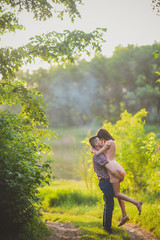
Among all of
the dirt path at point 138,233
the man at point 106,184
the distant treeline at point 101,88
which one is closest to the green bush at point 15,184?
the man at point 106,184

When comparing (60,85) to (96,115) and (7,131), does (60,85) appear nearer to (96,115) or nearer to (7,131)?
(96,115)

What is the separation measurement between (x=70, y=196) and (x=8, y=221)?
5.20 meters

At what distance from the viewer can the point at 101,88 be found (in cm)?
4488

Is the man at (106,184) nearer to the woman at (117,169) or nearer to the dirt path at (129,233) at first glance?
the woman at (117,169)

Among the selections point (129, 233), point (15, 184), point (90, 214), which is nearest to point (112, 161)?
point (129, 233)

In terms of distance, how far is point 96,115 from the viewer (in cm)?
4628

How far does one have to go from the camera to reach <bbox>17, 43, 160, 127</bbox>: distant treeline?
3488 centimetres

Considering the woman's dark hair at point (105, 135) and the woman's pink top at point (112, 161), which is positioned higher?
the woman's dark hair at point (105, 135)

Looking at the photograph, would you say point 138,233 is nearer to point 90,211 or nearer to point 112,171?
point 112,171

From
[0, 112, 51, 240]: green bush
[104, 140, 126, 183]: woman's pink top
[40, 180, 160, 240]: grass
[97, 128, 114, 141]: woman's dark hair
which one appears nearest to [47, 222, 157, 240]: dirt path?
[40, 180, 160, 240]: grass

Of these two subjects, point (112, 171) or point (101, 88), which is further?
point (101, 88)

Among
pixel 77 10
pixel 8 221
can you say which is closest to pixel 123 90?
pixel 77 10

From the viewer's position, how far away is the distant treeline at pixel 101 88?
34875mm

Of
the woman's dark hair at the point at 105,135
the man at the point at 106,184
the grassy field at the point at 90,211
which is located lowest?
the grassy field at the point at 90,211
